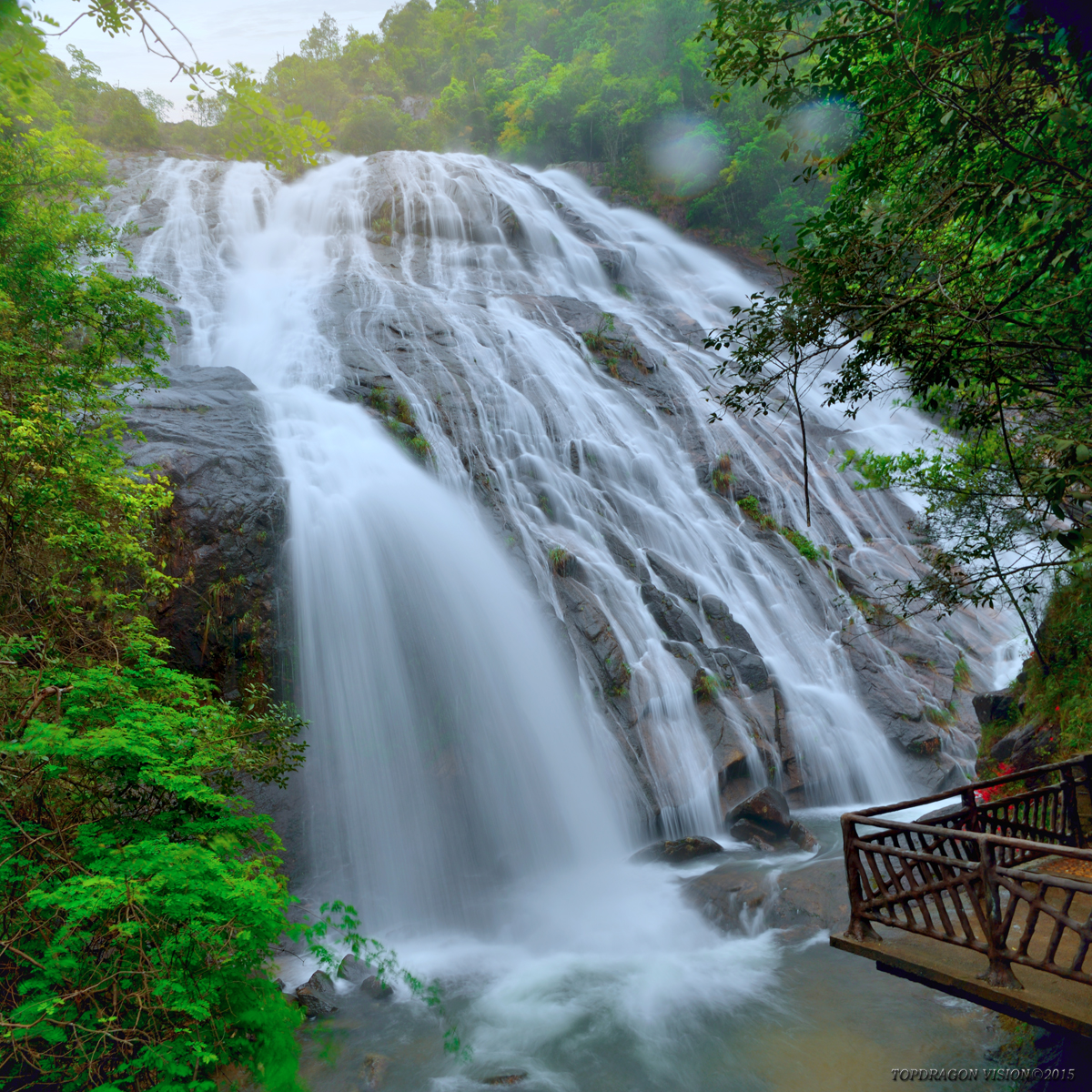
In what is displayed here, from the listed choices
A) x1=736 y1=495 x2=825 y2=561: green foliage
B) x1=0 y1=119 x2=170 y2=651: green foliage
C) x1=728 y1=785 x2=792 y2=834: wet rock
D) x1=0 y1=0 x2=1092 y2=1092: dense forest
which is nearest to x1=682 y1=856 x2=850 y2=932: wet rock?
x1=728 y1=785 x2=792 y2=834: wet rock

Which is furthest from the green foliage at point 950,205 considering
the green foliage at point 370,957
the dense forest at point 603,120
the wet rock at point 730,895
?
the dense forest at point 603,120

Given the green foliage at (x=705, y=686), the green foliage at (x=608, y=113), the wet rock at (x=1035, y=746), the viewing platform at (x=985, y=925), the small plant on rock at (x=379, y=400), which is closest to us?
the viewing platform at (x=985, y=925)

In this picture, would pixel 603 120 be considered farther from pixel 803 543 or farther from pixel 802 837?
pixel 802 837

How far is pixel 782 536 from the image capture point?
1565 cm

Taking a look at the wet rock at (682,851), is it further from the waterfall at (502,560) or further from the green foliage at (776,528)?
the green foliage at (776,528)

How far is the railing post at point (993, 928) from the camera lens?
3.87 metres

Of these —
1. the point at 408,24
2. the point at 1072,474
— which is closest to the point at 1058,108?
the point at 1072,474

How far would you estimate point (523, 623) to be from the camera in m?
11.1

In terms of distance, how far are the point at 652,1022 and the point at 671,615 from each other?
262 inches

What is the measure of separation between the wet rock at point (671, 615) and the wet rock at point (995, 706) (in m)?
4.51

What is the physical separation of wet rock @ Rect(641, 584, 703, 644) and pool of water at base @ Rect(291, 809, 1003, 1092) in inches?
196

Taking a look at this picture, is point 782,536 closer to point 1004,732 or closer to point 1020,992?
point 1004,732

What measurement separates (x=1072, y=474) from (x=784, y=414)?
17.8 metres

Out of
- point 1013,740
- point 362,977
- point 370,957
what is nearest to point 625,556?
point 1013,740
